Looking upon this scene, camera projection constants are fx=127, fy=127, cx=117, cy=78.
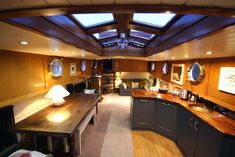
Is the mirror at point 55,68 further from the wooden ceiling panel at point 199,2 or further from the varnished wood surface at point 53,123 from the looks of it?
the wooden ceiling panel at point 199,2

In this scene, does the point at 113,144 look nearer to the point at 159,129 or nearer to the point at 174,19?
the point at 159,129

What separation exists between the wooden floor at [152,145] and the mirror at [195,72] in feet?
5.10

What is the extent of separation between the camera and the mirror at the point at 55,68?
3.19 m

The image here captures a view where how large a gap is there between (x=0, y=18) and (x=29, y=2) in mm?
260

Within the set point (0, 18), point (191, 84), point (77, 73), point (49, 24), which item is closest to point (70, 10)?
point (0, 18)

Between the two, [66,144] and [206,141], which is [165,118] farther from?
[66,144]

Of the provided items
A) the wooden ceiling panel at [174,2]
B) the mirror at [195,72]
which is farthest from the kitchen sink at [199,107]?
→ the wooden ceiling panel at [174,2]

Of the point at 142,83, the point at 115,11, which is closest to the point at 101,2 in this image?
the point at 115,11

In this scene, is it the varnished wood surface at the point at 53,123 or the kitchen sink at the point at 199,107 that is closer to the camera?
the varnished wood surface at the point at 53,123

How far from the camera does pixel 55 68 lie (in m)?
3.45

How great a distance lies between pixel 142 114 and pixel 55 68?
Answer: 267 centimetres

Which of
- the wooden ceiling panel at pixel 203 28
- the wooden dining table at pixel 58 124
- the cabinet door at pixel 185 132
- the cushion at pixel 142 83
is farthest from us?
the cushion at pixel 142 83

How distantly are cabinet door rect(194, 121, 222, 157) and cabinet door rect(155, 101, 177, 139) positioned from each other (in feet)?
2.71

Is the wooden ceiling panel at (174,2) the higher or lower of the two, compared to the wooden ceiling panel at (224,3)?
higher
